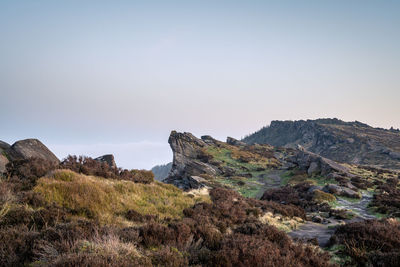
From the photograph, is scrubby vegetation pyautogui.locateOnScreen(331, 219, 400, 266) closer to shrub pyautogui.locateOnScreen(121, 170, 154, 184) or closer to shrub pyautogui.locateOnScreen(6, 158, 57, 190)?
shrub pyautogui.locateOnScreen(121, 170, 154, 184)

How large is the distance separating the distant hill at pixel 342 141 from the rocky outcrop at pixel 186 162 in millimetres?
45958

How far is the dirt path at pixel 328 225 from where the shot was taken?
9.94 meters

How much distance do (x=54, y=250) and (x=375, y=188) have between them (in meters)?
29.2

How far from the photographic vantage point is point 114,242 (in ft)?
14.2

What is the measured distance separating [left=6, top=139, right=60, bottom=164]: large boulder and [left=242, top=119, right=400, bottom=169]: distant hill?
216ft

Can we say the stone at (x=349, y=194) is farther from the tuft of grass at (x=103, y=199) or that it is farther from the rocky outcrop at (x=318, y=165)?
the tuft of grass at (x=103, y=199)

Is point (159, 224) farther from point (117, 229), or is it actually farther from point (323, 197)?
point (323, 197)

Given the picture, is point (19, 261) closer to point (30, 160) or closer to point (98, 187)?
point (98, 187)

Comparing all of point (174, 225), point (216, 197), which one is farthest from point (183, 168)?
point (174, 225)

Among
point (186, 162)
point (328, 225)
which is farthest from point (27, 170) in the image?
point (186, 162)

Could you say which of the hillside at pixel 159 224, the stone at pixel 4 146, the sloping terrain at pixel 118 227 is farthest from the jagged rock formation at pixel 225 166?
the stone at pixel 4 146

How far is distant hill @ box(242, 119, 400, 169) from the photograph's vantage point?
2475 inches

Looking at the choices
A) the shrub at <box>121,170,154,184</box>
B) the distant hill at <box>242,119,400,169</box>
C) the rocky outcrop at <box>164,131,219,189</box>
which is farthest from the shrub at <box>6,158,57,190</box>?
the distant hill at <box>242,119,400,169</box>

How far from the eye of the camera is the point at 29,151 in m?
14.5
